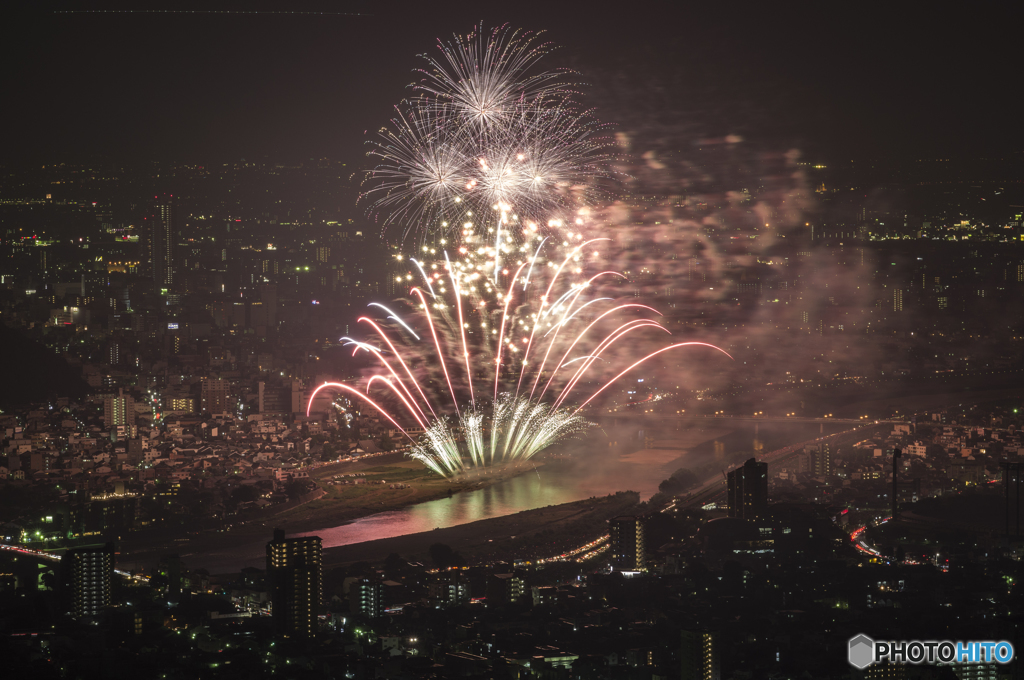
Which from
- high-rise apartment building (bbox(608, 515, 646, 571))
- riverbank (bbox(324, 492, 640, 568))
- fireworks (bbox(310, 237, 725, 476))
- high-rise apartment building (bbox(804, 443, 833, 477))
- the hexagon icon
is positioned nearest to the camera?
the hexagon icon

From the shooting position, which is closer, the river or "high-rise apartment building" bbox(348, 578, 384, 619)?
"high-rise apartment building" bbox(348, 578, 384, 619)

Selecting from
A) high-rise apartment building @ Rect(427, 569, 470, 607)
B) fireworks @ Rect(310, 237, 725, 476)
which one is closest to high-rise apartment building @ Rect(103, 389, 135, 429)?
fireworks @ Rect(310, 237, 725, 476)

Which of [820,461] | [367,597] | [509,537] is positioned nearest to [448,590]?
[367,597]

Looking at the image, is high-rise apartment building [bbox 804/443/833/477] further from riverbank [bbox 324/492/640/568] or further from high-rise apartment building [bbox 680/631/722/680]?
high-rise apartment building [bbox 680/631/722/680]

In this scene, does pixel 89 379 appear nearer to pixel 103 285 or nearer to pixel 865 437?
pixel 103 285

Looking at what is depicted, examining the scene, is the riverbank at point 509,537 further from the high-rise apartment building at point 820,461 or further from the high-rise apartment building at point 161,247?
the high-rise apartment building at point 161,247

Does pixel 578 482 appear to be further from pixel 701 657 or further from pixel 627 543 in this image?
pixel 701 657

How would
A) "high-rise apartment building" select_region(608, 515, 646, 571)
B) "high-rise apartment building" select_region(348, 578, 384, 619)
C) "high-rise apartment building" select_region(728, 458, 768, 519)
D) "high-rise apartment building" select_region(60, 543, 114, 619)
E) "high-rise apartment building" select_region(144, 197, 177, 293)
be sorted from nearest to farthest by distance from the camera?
1. "high-rise apartment building" select_region(348, 578, 384, 619)
2. "high-rise apartment building" select_region(60, 543, 114, 619)
3. "high-rise apartment building" select_region(608, 515, 646, 571)
4. "high-rise apartment building" select_region(728, 458, 768, 519)
5. "high-rise apartment building" select_region(144, 197, 177, 293)
